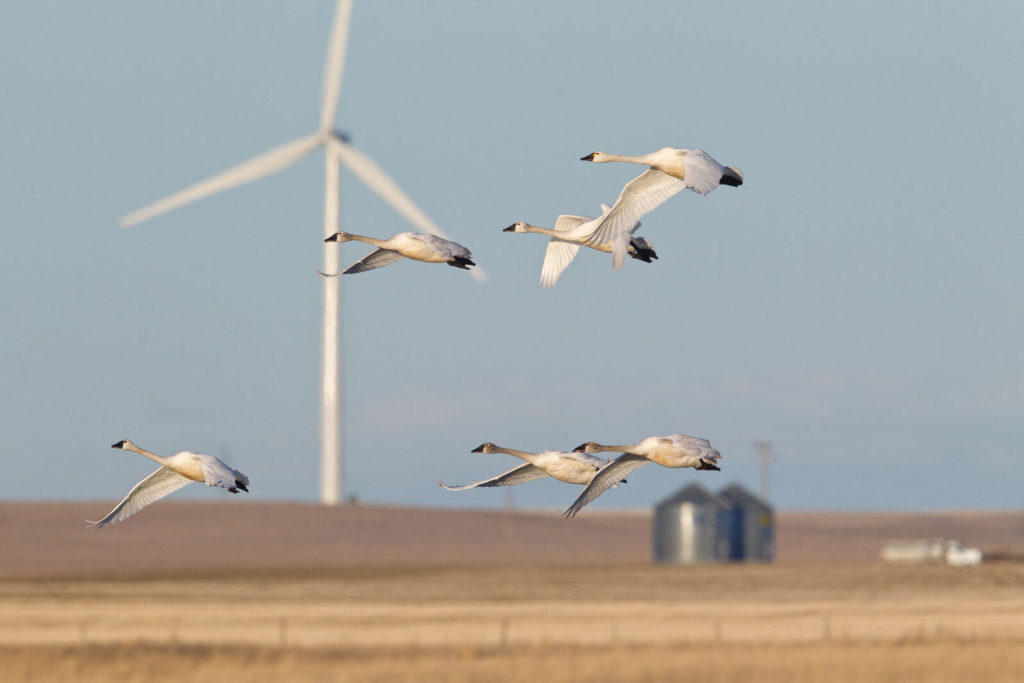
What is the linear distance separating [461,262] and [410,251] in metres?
1.54

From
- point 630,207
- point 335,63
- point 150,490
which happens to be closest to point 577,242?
point 630,207

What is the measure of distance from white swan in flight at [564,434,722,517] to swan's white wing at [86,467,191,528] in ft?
9.90

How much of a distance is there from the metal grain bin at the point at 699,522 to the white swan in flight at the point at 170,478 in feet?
490

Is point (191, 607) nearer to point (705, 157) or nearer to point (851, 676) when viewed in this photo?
point (851, 676)

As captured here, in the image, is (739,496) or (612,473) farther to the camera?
(739,496)

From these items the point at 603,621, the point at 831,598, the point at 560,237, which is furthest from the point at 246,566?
the point at 560,237

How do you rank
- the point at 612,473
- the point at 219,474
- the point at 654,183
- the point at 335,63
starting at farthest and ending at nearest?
the point at 335,63
the point at 654,183
the point at 612,473
the point at 219,474

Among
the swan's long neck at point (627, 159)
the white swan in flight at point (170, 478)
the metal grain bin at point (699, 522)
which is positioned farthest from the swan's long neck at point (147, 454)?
the metal grain bin at point (699, 522)

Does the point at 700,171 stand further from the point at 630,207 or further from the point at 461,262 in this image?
the point at 461,262

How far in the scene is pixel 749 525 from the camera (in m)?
166

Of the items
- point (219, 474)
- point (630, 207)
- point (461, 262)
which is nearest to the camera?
point (219, 474)

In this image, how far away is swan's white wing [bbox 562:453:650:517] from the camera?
40.0ft

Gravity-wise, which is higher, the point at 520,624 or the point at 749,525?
the point at 749,525

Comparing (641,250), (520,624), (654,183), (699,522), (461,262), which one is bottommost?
(520,624)
